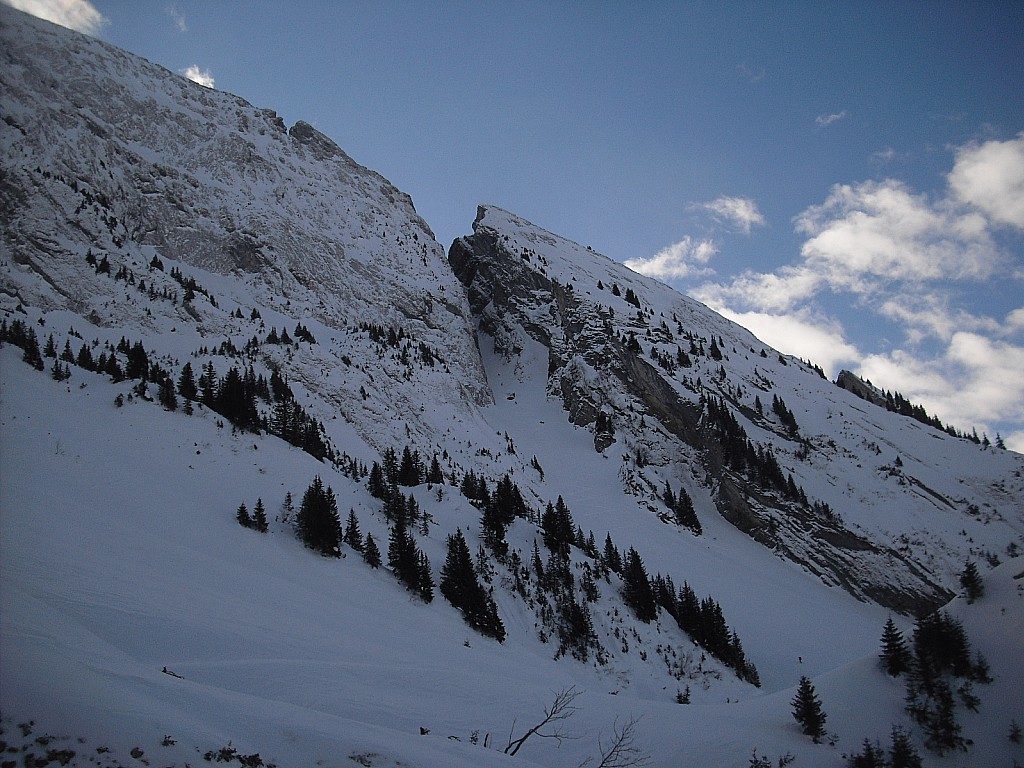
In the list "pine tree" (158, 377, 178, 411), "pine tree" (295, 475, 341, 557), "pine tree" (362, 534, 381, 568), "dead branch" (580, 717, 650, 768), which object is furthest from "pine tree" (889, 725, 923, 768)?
"pine tree" (158, 377, 178, 411)

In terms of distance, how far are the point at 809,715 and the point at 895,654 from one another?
10.8 ft

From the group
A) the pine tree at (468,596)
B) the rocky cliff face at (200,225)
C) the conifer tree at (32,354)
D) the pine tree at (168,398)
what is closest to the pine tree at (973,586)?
the pine tree at (468,596)

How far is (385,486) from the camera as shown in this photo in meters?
41.0

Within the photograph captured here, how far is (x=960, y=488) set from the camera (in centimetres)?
6200

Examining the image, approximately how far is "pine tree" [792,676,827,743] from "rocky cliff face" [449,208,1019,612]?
4634cm

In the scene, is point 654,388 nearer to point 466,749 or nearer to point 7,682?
point 466,749

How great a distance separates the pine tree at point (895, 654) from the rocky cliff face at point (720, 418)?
4453 cm

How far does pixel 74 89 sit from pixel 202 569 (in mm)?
82539

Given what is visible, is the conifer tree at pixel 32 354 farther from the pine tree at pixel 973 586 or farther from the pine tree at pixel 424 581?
the pine tree at pixel 973 586

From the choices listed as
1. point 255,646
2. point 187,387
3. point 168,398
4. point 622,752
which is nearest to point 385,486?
point 168,398

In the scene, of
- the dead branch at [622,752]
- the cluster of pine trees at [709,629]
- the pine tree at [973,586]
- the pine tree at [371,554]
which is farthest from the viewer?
the cluster of pine trees at [709,629]

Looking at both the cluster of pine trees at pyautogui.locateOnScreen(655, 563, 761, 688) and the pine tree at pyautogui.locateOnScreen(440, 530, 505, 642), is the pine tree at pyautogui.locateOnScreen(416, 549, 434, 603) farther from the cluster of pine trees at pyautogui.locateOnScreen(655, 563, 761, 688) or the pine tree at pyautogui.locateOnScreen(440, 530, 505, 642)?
the cluster of pine trees at pyautogui.locateOnScreen(655, 563, 761, 688)

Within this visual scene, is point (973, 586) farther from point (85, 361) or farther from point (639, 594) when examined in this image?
point (85, 361)

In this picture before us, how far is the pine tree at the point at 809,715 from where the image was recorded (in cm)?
1487
